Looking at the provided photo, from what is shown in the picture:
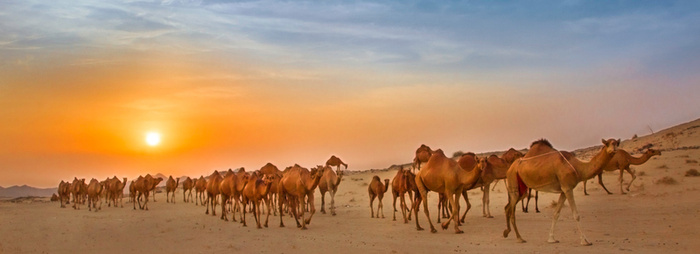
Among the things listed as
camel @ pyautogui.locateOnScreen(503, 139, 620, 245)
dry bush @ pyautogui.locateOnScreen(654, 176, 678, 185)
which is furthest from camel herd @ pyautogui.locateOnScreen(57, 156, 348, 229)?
dry bush @ pyautogui.locateOnScreen(654, 176, 678, 185)

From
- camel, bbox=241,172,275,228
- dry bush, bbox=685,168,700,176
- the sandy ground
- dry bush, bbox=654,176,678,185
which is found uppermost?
camel, bbox=241,172,275,228

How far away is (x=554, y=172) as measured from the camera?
14.7 meters

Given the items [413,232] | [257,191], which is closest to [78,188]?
[257,191]

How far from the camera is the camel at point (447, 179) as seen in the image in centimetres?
1727

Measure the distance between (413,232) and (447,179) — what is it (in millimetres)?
2066

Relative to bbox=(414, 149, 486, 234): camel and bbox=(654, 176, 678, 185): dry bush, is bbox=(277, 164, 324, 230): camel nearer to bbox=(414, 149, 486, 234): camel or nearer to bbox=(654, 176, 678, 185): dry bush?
bbox=(414, 149, 486, 234): camel

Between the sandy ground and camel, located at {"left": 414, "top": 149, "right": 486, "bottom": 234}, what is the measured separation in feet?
2.85

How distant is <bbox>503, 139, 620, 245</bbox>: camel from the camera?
14.3 m

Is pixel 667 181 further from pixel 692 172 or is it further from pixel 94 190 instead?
pixel 94 190

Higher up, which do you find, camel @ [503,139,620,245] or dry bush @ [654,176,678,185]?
camel @ [503,139,620,245]

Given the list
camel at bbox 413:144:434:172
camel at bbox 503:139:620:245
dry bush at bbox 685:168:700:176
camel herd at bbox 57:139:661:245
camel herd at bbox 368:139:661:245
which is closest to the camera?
camel at bbox 503:139:620:245

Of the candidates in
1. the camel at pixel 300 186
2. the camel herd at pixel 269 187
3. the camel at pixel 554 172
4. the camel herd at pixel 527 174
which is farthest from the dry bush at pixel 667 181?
the camel at pixel 300 186

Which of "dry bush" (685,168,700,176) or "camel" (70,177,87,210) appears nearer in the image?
"dry bush" (685,168,700,176)

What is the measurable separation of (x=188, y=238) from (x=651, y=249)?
1274 cm
